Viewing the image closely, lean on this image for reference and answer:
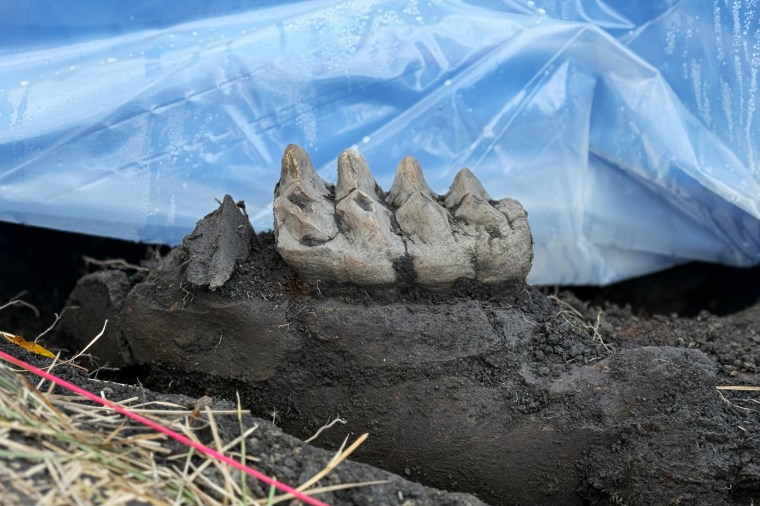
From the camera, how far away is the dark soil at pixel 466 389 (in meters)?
1.49

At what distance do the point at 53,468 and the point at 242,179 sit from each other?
1.15 m

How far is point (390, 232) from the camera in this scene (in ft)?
5.00

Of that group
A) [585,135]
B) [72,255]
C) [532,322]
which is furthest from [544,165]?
[72,255]

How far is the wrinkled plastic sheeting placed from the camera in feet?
6.41

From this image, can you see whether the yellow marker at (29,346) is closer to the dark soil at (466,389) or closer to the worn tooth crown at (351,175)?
the dark soil at (466,389)

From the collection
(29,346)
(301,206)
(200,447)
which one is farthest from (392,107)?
(200,447)

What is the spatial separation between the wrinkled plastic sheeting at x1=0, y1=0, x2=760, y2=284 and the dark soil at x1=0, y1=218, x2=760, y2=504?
550 mm

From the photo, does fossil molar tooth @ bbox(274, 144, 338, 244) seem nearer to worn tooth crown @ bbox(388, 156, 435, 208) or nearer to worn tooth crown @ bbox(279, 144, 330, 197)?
worn tooth crown @ bbox(279, 144, 330, 197)

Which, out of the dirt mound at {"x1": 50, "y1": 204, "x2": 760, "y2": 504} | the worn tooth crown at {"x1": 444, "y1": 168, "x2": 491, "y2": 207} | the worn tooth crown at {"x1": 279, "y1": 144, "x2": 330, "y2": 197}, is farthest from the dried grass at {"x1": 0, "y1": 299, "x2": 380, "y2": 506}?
the worn tooth crown at {"x1": 444, "y1": 168, "x2": 491, "y2": 207}

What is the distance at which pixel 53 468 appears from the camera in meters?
1.08

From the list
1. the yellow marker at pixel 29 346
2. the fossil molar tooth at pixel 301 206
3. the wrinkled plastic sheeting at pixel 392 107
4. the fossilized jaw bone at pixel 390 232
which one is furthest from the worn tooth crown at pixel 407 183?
the yellow marker at pixel 29 346

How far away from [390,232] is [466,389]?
308 mm

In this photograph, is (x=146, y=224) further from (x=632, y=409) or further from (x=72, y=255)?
(x=632, y=409)

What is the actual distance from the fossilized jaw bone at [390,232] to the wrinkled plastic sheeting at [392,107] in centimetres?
53
